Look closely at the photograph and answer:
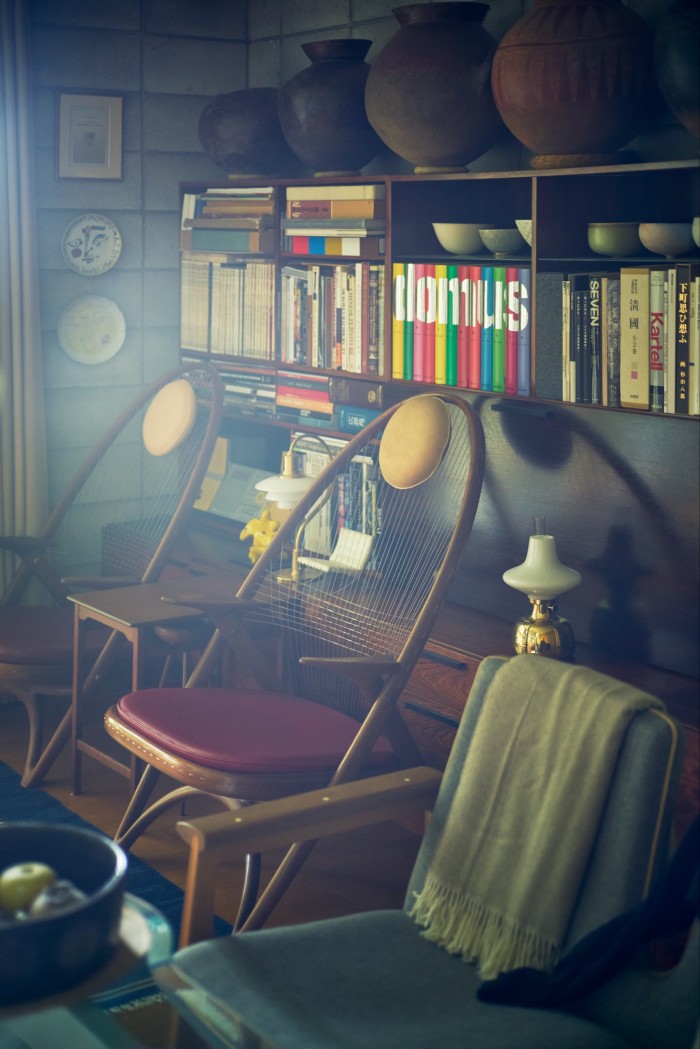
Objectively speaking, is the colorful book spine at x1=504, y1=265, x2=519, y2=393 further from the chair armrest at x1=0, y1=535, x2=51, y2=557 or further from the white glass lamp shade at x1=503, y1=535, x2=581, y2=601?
the chair armrest at x1=0, y1=535, x2=51, y2=557

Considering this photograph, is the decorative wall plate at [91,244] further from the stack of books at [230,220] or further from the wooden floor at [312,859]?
the wooden floor at [312,859]

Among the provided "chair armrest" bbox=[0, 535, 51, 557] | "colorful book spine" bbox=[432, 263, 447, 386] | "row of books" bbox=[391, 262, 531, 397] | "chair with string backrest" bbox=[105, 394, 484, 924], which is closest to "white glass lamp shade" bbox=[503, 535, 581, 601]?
"chair with string backrest" bbox=[105, 394, 484, 924]

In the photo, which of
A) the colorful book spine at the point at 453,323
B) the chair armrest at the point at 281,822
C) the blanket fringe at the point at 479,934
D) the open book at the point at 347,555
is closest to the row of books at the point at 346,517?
the open book at the point at 347,555

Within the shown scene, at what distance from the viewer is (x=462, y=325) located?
323 centimetres

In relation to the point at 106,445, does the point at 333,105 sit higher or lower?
higher

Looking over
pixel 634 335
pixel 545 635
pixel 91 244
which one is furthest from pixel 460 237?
pixel 91 244

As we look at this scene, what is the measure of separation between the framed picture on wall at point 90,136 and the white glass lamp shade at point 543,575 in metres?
2.17

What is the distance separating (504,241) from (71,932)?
203 cm

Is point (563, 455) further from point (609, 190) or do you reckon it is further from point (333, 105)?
A: point (333, 105)

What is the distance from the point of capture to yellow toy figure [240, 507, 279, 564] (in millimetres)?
3797

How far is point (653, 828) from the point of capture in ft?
6.28

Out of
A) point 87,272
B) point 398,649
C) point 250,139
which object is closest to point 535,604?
point 398,649

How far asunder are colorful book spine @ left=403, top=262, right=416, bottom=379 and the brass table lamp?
0.78 metres

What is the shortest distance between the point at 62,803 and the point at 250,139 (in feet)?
→ 6.55
